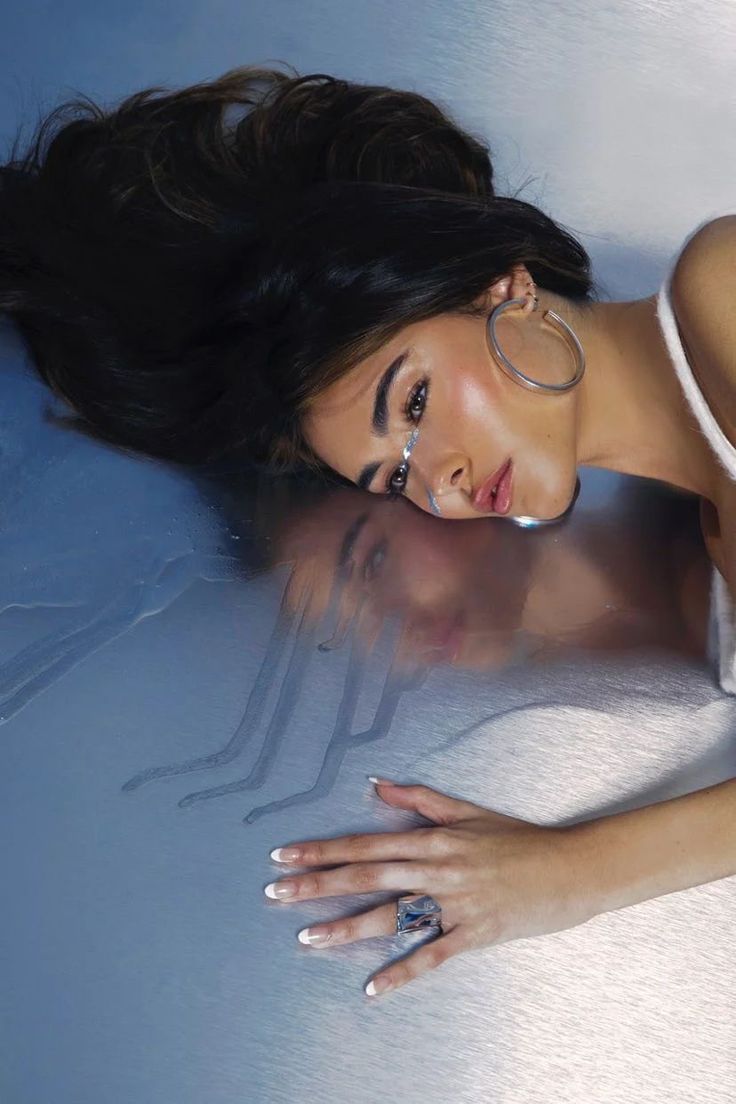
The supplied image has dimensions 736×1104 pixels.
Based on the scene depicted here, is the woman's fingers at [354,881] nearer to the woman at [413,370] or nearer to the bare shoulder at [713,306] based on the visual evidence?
the woman at [413,370]

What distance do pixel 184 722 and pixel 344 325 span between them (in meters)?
0.39

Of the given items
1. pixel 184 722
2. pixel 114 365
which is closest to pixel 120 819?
pixel 184 722

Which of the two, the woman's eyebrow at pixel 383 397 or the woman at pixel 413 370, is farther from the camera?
the woman's eyebrow at pixel 383 397

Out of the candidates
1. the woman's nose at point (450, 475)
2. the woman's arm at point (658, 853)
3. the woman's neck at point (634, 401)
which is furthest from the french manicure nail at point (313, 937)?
the woman's neck at point (634, 401)

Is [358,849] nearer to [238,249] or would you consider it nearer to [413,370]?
[413,370]

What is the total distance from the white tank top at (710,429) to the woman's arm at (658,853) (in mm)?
175

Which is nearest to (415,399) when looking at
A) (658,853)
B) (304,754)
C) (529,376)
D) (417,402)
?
(417,402)

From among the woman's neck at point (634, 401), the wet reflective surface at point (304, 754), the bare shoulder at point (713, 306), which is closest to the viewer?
the wet reflective surface at point (304, 754)

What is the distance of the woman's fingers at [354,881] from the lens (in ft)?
3.32

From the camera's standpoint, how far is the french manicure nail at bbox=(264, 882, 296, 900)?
1026 mm

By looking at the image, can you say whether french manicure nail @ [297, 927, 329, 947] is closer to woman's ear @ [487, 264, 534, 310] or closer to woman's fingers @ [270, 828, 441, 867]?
woman's fingers @ [270, 828, 441, 867]

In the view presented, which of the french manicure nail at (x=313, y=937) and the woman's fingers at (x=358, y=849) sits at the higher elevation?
the woman's fingers at (x=358, y=849)

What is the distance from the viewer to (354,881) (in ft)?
3.34

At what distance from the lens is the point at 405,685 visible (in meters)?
1.16
